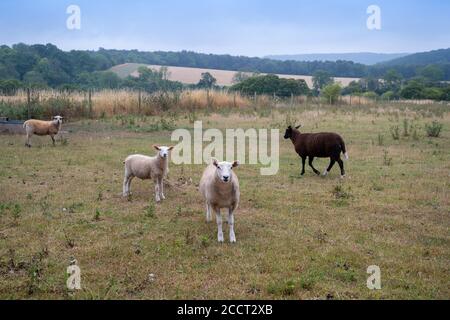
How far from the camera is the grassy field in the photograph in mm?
5762

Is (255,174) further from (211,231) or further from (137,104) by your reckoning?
(137,104)

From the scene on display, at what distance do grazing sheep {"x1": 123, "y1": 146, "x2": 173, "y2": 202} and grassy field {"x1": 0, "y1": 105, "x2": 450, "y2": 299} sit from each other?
36cm

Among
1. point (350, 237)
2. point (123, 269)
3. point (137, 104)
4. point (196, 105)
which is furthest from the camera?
point (196, 105)

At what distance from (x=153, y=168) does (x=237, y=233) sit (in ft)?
9.56

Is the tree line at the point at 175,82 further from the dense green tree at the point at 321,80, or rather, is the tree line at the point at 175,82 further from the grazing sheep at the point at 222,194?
the grazing sheep at the point at 222,194

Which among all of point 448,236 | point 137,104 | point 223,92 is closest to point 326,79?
point 223,92

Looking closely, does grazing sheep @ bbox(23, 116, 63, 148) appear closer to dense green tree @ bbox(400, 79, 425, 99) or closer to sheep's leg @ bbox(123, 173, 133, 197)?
sheep's leg @ bbox(123, 173, 133, 197)

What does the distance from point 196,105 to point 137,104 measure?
14.7 ft

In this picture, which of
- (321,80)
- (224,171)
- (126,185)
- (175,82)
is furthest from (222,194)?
(321,80)

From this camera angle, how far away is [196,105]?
1246 inches

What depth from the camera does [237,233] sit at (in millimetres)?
7840

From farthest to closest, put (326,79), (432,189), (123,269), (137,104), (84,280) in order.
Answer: (326,79)
(137,104)
(432,189)
(123,269)
(84,280)

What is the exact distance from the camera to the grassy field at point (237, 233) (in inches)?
227

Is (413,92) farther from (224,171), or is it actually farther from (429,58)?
(429,58)
